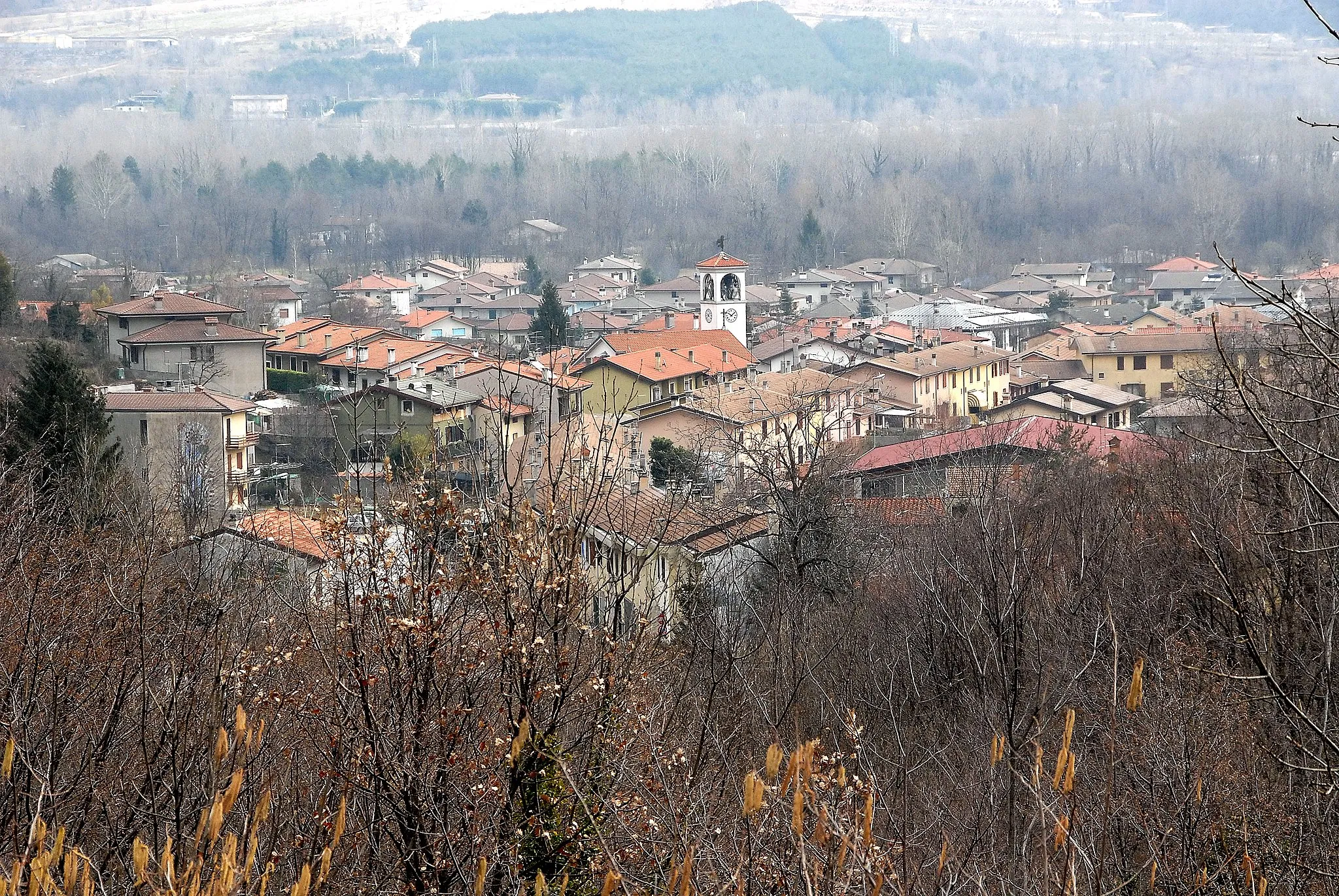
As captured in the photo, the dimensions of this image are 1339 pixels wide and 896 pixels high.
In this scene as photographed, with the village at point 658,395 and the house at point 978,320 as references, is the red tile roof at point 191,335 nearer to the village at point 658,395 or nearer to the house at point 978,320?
the village at point 658,395

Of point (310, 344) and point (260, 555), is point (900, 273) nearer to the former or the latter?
point (310, 344)

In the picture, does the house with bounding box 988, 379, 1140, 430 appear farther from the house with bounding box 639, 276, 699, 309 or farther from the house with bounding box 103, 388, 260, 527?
the house with bounding box 639, 276, 699, 309

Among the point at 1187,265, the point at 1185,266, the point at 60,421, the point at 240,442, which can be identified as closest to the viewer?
the point at 60,421

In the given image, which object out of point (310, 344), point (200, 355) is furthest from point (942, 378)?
point (200, 355)

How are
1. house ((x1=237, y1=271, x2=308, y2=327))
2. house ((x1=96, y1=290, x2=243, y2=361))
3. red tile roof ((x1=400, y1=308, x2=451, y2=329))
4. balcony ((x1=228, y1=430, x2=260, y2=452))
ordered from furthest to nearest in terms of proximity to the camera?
red tile roof ((x1=400, y1=308, x2=451, y2=329)) < house ((x1=237, y1=271, x2=308, y2=327)) < house ((x1=96, y1=290, x2=243, y2=361)) < balcony ((x1=228, y1=430, x2=260, y2=452))

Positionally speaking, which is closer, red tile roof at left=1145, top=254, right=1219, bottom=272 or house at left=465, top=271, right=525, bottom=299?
red tile roof at left=1145, top=254, right=1219, bottom=272

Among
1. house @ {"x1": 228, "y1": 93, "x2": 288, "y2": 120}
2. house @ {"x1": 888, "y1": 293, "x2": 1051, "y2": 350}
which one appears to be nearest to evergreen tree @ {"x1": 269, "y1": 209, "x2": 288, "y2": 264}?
house @ {"x1": 888, "y1": 293, "x2": 1051, "y2": 350}

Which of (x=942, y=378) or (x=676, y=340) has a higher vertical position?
(x=676, y=340)

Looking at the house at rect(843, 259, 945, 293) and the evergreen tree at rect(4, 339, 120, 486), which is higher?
the evergreen tree at rect(4, 339, 120, 486)
